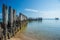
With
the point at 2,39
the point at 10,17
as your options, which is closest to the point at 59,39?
the point at 2,39

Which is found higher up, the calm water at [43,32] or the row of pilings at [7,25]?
the row of pilings at [7,25]

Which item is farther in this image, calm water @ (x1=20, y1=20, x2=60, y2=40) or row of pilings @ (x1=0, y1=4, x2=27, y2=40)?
calm water @ (x1=20, y1=20, x2=60, y2=40)

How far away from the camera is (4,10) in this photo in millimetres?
10070

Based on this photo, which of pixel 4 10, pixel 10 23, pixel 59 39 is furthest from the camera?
pixel 10 23

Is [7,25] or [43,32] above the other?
[7,25]

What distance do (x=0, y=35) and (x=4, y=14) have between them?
3.27 m

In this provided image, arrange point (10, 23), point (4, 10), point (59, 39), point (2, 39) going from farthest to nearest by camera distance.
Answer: point (10, 23)
point (59, 39)
point (4, 10)
point (2, 39)

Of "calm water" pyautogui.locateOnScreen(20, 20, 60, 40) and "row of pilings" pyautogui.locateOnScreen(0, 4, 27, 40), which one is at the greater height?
"row of pilings" pyautogui.locateOnScreen(0, 4, 27, 40)

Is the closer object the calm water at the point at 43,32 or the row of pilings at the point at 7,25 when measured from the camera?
the row of pilings at the point at 7,25

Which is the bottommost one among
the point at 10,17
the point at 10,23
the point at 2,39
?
the point at 2,39

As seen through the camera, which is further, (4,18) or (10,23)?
(10,23)

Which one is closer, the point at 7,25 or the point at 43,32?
the point at 7,25

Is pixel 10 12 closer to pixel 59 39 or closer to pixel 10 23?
pixel 10 23

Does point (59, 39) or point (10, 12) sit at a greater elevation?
point (10, 12)
